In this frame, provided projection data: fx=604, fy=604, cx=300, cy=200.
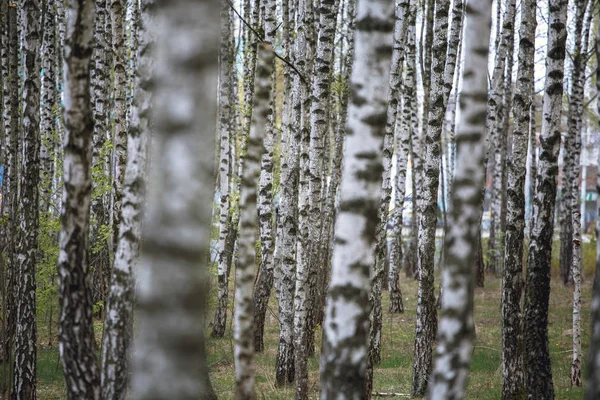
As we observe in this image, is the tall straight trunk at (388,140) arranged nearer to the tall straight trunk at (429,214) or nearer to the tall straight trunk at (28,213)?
the tall straight trunk at (429,214)

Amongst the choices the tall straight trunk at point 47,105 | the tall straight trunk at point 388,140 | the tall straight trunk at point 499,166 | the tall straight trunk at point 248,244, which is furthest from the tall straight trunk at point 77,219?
the tall straight trunk at point 499,166

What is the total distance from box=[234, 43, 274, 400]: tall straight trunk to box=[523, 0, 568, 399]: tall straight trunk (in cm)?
435

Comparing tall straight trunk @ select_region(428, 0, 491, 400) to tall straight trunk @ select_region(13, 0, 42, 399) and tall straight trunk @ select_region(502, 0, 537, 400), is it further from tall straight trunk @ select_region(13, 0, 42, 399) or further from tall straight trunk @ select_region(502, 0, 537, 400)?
tall straight trunk @ select_region(13, 0, 42, 399)

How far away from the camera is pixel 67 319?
514cm

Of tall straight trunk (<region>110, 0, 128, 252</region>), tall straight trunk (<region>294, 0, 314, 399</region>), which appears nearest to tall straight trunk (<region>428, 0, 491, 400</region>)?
tall straight trunk (<region>294, 0, 314, 399</region>)

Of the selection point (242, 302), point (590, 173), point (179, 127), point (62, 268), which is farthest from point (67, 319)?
point (590, 173)

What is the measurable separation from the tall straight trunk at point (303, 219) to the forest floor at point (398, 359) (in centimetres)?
74

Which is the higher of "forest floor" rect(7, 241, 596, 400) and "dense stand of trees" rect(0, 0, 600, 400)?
"dense stand of trees" rect(0, 0, 600, 400)

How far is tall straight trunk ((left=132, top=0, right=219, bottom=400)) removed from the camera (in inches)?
90.3

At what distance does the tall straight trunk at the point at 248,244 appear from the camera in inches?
176

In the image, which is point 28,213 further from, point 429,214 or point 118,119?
point 429,214

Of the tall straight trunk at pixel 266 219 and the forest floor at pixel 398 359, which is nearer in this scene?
the forest floor at pixel 398 359

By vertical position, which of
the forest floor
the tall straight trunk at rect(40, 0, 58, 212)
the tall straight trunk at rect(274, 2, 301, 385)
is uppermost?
the tall straight trunk at rect(40, 0, 58, 212)

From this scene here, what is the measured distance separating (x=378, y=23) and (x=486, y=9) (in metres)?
0.78
